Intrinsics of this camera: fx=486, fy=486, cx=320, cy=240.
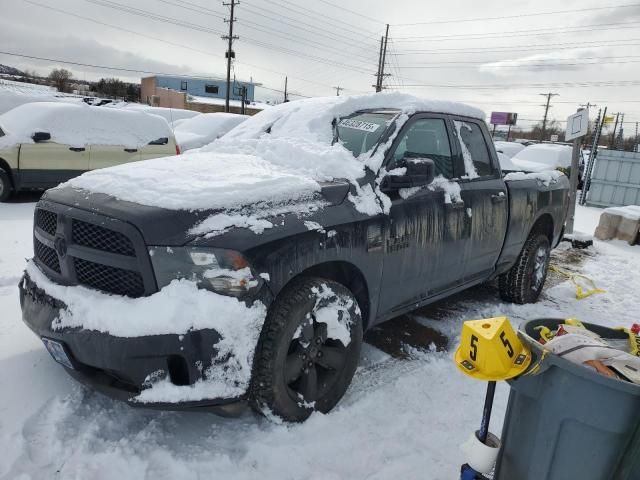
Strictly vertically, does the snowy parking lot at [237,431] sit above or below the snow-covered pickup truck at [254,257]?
below

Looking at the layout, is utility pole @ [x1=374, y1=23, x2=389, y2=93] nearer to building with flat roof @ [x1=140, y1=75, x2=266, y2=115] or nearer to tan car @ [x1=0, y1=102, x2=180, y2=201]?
building with flat roof @ [x1=140, y1=75, x2=266, y2=115]

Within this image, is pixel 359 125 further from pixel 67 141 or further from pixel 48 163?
pixel 67 141

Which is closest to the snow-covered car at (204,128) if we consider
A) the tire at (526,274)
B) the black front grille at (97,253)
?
the tire at (526,274)

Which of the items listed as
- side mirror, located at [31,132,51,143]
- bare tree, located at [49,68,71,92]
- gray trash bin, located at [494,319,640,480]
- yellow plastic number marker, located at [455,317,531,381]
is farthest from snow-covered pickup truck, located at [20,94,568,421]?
bare tree, located at [49,68,71,92]

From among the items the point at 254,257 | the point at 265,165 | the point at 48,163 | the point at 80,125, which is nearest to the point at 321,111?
the point at 265,165

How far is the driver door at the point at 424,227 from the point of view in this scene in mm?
3158

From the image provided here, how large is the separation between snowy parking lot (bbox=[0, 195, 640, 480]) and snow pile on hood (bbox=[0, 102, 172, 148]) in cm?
584

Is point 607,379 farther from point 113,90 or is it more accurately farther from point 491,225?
point 113,90

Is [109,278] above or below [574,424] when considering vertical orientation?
above

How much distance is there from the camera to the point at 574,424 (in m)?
1.72

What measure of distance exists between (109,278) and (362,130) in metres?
1.93

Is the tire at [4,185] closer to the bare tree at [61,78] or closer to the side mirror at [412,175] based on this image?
the side mirror at [412,175]

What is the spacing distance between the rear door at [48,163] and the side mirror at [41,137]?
59 millimetres

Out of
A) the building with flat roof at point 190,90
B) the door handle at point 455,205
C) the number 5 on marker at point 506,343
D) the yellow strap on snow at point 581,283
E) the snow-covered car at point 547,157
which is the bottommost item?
the yellow strap on snow at point 581,283
